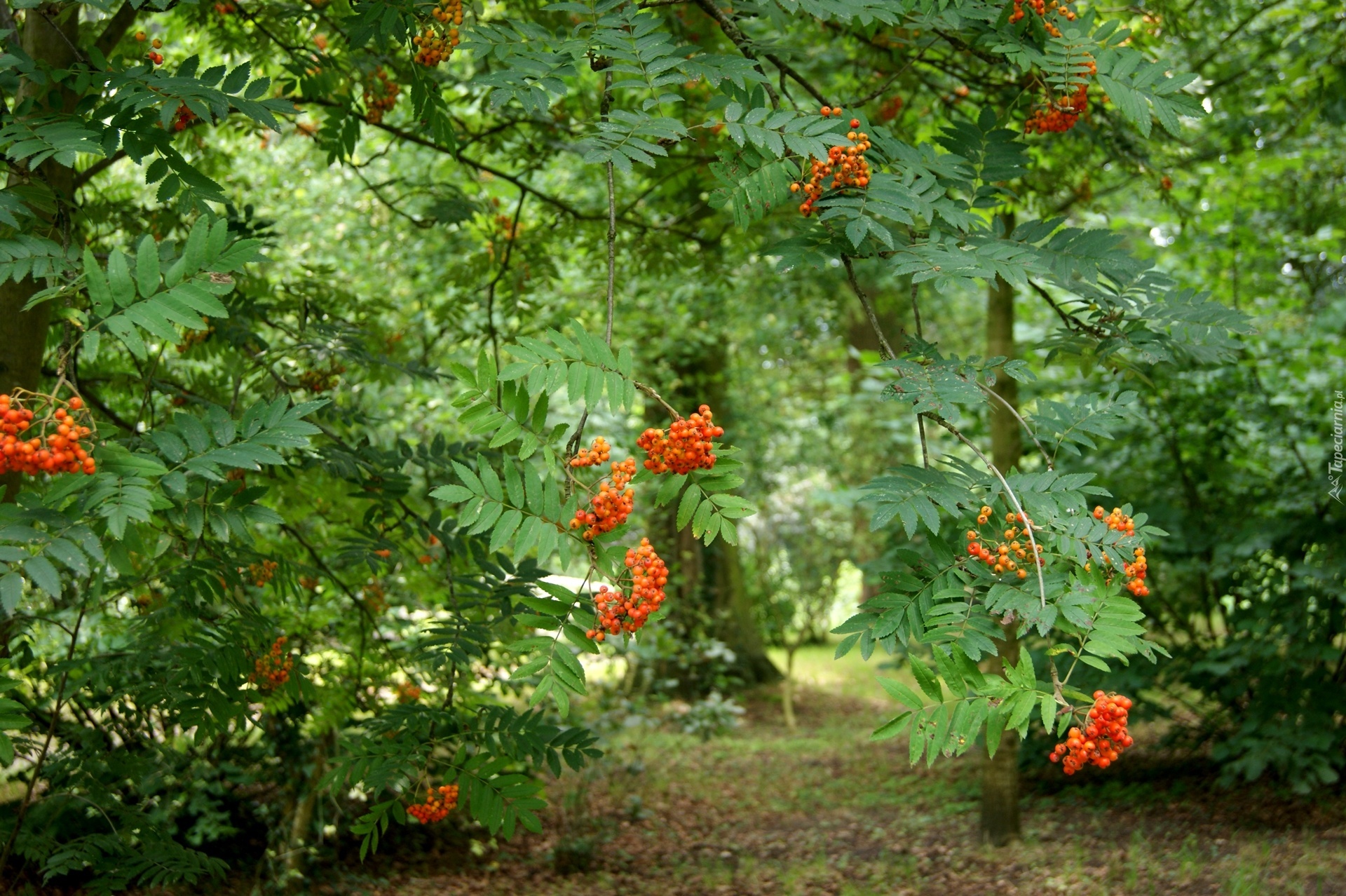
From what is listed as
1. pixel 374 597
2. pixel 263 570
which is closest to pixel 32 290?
pixel 263 570

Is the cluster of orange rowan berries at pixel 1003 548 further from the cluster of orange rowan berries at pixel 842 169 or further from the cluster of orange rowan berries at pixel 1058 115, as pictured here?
the cluster of orange rowan berries at pixel 1058 115

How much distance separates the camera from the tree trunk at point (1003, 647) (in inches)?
211

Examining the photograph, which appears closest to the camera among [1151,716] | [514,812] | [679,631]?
[514,812]

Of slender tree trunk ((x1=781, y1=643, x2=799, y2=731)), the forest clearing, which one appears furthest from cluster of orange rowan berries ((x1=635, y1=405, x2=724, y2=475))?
slender tree trunk ((x1=781, y1=643, x2=799, y2=731))

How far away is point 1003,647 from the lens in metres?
5.59

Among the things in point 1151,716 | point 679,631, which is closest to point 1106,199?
point 1151,716

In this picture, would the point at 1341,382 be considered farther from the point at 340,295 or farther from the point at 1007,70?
the point at 340,295

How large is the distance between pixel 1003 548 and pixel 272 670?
2229 mm

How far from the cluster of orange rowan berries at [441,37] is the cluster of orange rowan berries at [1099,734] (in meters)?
2.16

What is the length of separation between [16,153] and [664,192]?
3.32 m

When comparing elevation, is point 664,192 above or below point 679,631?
above

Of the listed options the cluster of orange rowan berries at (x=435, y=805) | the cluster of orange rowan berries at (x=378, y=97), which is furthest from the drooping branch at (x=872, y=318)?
the cluster of orange rowan berries at (x=378, y=97)

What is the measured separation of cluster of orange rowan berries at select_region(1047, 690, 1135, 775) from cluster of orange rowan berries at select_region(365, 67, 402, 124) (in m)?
3.28

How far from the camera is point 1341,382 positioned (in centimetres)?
542
